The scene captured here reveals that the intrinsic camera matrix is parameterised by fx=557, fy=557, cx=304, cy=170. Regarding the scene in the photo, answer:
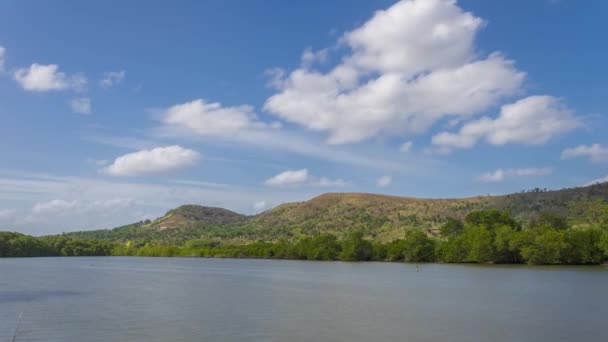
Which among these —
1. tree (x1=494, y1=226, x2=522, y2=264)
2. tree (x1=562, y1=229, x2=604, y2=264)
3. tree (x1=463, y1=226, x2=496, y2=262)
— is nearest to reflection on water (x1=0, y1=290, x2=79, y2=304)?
tree (x1=494, y1=226, x2=522, y2=264)

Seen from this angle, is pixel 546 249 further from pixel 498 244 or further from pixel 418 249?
pixel 418 249

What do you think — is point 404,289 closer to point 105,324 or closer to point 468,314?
point 468,314

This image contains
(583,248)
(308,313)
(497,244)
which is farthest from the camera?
(497,244)

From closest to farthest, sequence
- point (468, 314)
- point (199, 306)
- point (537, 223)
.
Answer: point (468, 314)
point (199, 306)
point (537, 223)

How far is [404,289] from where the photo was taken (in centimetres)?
6762

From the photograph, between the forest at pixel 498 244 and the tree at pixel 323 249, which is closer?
the forest at pixel 498 244

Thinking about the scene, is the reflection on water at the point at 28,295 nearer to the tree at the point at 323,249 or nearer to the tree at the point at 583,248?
the tree at the point at 583,248

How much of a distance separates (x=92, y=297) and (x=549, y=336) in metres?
43.0

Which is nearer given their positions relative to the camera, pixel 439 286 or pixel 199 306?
pixel 199 306

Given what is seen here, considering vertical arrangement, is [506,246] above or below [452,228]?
below

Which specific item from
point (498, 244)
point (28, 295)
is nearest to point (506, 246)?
point (498, 244)

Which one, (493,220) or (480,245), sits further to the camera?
(493,220)

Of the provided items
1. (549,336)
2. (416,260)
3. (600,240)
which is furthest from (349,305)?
(416,260)

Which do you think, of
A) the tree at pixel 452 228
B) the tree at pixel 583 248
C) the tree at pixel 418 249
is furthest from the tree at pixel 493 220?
the tree at pixel 583 248
